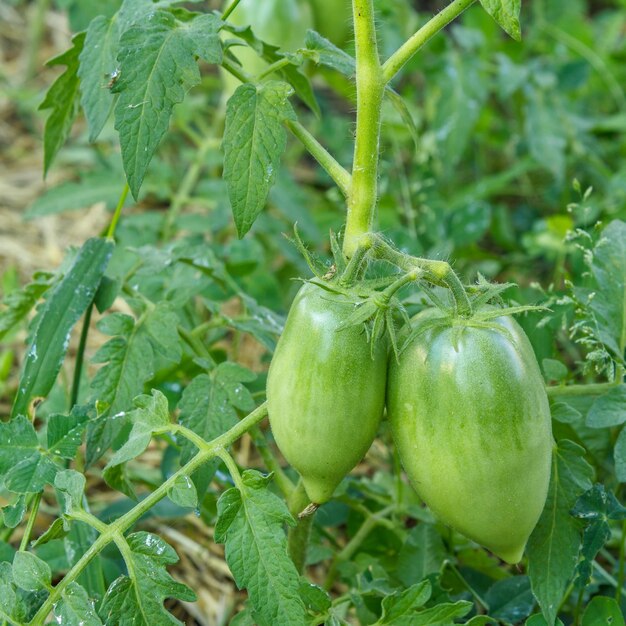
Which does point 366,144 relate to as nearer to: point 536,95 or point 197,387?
point 197,387

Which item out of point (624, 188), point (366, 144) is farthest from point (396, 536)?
point (624, 188)

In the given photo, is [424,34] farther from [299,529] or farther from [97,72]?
[299,529]

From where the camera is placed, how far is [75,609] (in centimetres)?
89

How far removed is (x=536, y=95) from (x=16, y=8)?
223 cm

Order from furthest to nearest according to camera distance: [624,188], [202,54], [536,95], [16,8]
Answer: [16,8] → [536,95] → [624,188] → [202,54]

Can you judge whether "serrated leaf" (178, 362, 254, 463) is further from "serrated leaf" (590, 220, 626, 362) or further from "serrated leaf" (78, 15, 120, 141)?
"serrated leaf" (590, 220, 626, 362)

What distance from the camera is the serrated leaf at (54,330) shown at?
118 cm

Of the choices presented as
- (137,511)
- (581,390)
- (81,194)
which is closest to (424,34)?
(581,390)

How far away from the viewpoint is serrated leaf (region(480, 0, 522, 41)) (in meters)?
0.89

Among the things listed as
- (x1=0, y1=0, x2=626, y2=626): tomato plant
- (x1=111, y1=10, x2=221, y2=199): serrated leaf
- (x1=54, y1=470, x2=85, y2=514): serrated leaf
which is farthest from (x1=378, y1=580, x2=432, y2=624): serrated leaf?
(x1=111, y1=10, x2=221, y2=199): serrated leaf

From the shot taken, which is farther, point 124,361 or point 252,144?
point 124,361

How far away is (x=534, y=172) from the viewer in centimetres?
272

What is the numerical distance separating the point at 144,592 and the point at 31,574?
110 mm

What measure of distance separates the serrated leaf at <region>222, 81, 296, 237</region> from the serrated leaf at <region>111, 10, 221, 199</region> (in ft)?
0.19
